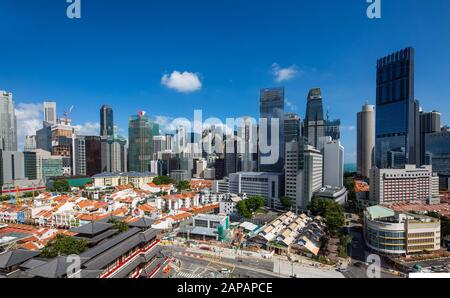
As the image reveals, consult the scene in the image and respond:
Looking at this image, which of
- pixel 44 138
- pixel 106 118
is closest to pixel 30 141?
pixel 44 138

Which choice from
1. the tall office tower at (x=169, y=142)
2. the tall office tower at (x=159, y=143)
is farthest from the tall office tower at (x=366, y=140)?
the tall office tower at (x=159, y=143)

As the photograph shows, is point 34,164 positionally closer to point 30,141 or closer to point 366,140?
point 30,141

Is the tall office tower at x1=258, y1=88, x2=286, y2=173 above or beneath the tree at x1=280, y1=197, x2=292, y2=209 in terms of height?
above

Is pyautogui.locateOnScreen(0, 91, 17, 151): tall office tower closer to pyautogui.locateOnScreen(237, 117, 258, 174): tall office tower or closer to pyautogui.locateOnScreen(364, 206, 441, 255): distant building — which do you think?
pyautogui.locateOnScreen(237, 117, 258, 174): tall office tower

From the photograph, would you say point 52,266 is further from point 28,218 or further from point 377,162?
point 377,162

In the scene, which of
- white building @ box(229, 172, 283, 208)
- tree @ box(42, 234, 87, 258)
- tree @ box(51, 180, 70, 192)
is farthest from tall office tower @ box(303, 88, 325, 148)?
tree @ box(42, 234, 87, 258)
